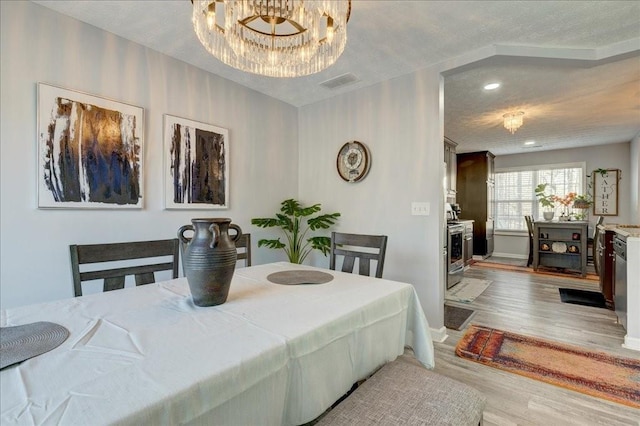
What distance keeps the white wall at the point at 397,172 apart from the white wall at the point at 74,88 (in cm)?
111

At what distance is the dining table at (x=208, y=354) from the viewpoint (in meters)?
0.64

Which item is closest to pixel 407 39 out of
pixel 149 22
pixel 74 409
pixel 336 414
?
pixel 149 22

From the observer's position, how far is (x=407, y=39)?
2.36 metres

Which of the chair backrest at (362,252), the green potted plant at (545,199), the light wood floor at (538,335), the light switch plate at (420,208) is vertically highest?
the green potted plant at (545,199)

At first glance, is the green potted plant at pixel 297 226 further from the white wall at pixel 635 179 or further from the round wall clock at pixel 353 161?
the white wall at pixel 635 179

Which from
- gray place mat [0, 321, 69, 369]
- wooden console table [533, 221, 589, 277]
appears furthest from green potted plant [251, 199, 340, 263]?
wooden console table [533, 221, 589, 277]

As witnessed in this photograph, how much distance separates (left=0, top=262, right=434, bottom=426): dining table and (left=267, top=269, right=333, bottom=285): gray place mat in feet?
0.35

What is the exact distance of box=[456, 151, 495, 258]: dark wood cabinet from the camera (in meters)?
6.78

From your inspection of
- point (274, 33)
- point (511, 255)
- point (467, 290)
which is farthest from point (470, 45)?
point (511, 255)

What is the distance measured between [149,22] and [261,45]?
3.30 ft

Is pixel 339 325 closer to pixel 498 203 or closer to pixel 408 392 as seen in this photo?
pixel 408 392

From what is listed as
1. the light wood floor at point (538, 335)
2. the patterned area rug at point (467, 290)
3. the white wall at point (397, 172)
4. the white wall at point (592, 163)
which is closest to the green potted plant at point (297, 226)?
the white wall at point (397, 172)

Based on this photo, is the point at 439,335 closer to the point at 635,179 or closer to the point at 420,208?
the point at 420,208

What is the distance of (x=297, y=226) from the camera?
141 inches
